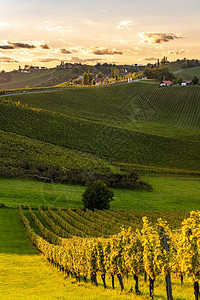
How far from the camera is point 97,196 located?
2060 inches

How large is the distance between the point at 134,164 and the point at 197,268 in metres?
71.5

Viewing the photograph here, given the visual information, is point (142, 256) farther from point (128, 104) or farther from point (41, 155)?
point (128, 104)

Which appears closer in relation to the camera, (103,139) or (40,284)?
(40,284)

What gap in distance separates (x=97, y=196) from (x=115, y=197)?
10116mm

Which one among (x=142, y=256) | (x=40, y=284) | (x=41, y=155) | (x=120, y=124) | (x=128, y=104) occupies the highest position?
(x=128, y=104)

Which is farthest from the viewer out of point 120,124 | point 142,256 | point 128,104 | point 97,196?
point 128,104

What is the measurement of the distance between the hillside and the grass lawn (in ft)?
53.3

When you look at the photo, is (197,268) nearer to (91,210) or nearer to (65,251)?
(65,251)

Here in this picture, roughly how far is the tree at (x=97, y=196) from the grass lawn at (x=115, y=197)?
14.1 ft

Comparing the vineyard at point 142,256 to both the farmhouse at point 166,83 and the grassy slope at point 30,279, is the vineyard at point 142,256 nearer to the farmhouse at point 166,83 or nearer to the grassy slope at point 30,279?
the grassy slope at point 30,279

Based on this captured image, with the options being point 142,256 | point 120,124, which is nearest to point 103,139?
point 120,124

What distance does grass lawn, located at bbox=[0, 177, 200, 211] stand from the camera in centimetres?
5597

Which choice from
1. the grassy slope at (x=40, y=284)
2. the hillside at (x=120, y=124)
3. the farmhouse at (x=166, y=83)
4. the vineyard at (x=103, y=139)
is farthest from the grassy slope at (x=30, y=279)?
the farmhouse at (x=166, y=83)

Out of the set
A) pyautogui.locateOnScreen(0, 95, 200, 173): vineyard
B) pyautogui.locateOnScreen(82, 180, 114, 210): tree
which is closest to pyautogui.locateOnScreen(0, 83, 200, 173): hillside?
pyautogui.locateOnScreen(0, 95, 200, 173): vineyard
